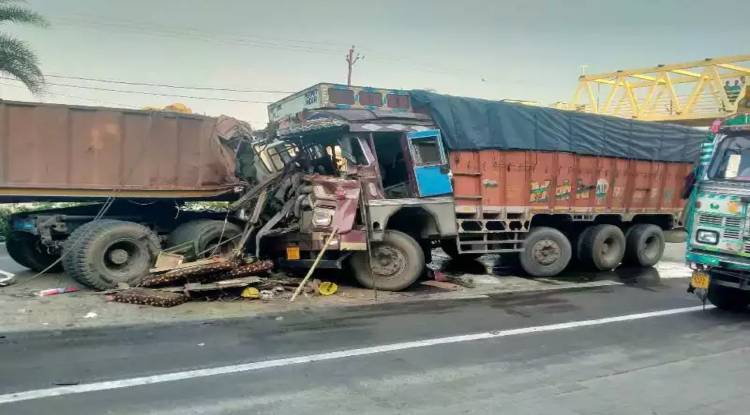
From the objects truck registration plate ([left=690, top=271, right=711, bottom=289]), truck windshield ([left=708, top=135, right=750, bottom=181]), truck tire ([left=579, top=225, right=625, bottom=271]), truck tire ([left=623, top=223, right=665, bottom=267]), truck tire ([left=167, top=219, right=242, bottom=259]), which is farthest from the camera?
truck tire ([left=623, top=223, right=665, bottom=267])

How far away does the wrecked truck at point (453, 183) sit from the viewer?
916cm

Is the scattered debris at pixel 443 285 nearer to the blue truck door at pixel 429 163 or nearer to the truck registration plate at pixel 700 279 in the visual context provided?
the blue truck door at pixel 429 163

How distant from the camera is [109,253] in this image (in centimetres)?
848

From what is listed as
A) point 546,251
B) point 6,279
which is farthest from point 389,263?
point 6,279

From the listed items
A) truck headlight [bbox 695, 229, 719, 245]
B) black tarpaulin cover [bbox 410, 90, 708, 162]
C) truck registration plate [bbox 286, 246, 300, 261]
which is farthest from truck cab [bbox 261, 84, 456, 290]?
truck headlight [bbox 695, 229, 719, 245]

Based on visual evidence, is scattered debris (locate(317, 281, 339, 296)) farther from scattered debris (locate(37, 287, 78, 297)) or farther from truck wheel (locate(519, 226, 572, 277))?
truck wheel (locate(519, 226, 572, 277))

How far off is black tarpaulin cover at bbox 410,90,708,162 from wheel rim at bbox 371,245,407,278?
2.05 m

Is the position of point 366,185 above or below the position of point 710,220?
above

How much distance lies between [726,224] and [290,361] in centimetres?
587

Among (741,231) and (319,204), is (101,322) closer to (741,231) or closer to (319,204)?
(319,204)

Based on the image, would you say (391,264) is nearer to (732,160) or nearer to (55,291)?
(55,291)

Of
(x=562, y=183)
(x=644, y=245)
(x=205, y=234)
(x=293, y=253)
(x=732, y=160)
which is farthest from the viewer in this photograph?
(x=644, y=245)

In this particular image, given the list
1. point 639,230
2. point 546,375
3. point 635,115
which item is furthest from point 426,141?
point 635,115

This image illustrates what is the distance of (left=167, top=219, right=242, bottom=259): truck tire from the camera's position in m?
9.30
